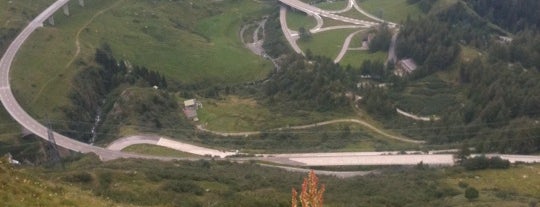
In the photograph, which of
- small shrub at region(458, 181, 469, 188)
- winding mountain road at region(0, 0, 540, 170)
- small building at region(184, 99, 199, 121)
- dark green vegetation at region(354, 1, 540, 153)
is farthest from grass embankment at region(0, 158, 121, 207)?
small building at region(184, 99, 199, 121)

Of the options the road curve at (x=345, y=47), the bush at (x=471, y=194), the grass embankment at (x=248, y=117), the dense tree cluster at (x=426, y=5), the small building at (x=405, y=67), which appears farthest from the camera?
the dense tree cluster at (x=426, y=5)

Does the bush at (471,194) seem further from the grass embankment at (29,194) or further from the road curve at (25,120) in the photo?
the road curve at (25,120)

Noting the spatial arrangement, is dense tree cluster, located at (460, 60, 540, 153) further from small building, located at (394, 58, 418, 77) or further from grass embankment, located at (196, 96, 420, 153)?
small building, located at (394, 58, 418, 77)

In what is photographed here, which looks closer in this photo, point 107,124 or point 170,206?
point 170,206

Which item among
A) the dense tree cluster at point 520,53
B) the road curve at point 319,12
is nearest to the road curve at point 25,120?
the dense tree cluster at point 520,53

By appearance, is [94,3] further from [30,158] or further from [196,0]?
[30,158]

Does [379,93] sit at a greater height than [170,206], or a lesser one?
greater

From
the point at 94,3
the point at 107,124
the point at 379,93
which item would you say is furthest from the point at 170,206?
the point at 94,3
